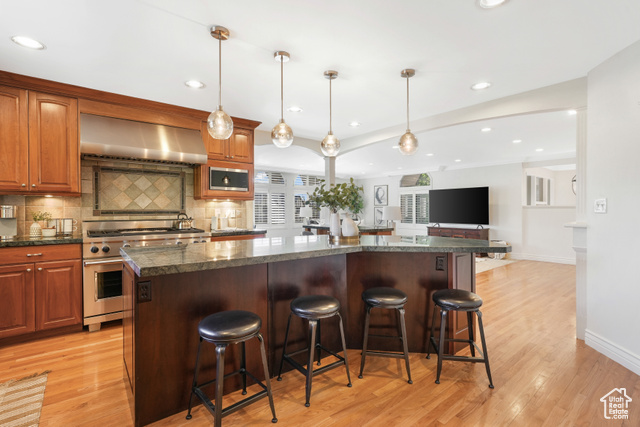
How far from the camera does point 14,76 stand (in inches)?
114

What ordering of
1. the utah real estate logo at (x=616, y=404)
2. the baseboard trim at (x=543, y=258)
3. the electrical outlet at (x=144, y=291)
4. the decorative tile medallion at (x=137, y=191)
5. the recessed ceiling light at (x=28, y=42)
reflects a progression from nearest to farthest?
1. the electrical outlet at (x=144, y=291)
2. the utah real estate logo at (x=616, y=404)
3. the recessed ceiling light at (x=28, y=42)
4. the decorative tile medallion at (x=137, y=191)
5. the baseboard trim at (x=543, y=258)

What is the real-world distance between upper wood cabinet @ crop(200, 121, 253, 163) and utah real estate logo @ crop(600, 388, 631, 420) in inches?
169

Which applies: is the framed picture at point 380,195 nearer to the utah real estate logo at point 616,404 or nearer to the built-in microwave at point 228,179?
the built-in microwave at point 228,179

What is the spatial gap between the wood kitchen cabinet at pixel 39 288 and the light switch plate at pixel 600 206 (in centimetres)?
484

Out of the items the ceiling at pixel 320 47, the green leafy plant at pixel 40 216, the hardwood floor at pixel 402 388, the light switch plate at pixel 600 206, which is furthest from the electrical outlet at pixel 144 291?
the light switch plate at pixel 600 206

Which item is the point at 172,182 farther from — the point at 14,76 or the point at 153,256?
the point at 153,256

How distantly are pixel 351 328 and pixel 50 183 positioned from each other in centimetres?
329

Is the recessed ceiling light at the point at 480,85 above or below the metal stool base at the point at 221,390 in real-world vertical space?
above

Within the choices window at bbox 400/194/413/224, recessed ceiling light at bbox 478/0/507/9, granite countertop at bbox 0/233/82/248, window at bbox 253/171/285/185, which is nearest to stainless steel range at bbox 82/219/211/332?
granite countertop at bbox 0/233/82/248

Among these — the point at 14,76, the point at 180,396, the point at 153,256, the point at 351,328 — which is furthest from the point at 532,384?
the point at 14,76

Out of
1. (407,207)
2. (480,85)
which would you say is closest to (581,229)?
(480,85)

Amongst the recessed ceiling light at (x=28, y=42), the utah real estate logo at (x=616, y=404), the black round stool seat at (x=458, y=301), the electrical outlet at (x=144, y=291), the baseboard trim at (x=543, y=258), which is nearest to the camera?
the electrical outlet at (x=144, y=291)

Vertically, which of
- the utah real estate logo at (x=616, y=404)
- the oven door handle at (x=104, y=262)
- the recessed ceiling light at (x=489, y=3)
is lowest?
the utah real estate logo at (x=616, y=404)

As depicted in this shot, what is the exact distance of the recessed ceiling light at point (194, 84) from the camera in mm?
3090
